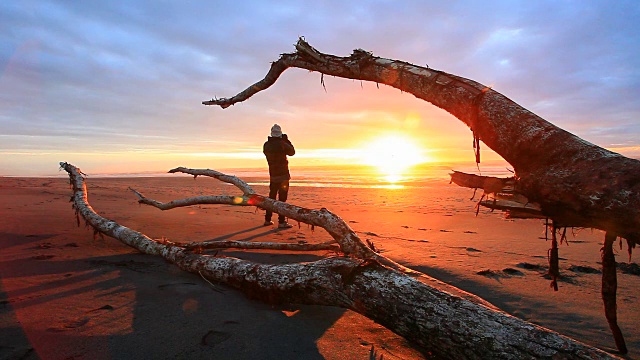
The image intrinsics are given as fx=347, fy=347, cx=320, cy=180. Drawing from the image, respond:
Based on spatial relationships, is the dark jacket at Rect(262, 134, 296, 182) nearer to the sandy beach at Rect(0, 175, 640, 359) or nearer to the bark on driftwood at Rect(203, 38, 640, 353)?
the sandy beach at Rect(0, 175, 640, 359)

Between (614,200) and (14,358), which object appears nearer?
(614,200)

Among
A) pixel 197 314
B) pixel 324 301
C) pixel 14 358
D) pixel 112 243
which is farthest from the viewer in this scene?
pixel 112 243

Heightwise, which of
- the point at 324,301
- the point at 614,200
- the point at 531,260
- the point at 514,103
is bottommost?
the point at 531,260

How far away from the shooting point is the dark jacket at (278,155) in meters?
8.35

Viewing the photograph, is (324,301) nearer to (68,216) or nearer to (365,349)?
(365,349)

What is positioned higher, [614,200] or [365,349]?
[614,200]

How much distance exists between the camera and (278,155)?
27.5 feet

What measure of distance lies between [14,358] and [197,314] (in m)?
1.11

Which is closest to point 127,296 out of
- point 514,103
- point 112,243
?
point 112,243

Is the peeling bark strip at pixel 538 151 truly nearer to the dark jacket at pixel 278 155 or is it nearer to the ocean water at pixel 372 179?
the dark jacket at pixel 278 155

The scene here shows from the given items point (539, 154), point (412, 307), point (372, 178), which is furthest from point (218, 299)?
point (372, 178)

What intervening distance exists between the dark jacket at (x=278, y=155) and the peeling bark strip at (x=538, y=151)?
506 cm

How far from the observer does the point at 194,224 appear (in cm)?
774

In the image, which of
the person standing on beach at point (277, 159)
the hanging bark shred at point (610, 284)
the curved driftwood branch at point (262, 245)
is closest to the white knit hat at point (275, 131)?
the person standing on beach at point (277, 159)
